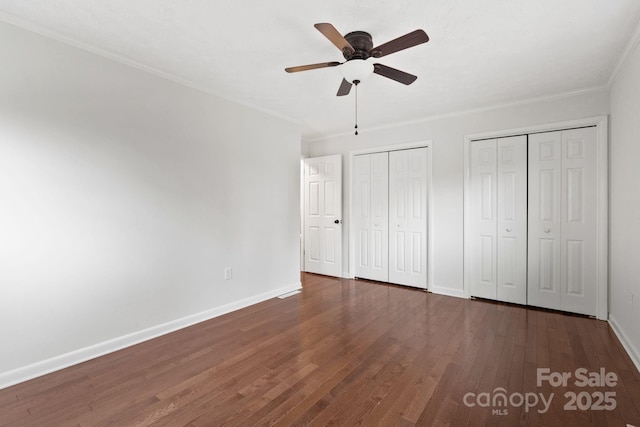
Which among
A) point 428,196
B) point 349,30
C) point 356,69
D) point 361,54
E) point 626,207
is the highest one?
point 349,30

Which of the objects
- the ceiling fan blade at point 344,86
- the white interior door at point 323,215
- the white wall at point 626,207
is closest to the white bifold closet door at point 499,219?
the white wall at point 626,207

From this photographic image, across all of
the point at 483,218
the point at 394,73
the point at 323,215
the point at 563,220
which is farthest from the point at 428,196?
the point at 394,73

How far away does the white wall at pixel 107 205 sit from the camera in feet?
6.82

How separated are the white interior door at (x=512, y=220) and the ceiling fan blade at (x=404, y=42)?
2.44 meters

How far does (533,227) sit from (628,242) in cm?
103

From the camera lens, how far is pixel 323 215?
5.23m

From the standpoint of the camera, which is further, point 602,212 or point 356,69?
point 602,212

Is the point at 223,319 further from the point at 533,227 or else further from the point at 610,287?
the point at 610,287

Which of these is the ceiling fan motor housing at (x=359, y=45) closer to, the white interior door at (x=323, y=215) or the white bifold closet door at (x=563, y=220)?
the white bifold closet door at (x=563, y=220)

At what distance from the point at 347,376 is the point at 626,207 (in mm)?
2737

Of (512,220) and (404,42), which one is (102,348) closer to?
(404,42)

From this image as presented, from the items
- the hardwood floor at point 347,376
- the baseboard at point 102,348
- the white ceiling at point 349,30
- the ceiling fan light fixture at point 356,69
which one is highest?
the white ceiling at point 349,30

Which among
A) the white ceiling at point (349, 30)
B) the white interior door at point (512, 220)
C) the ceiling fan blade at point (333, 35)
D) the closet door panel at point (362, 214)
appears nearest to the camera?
the ceiling fan blade at point (333, 35)

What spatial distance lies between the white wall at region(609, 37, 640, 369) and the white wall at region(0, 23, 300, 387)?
3.56m
